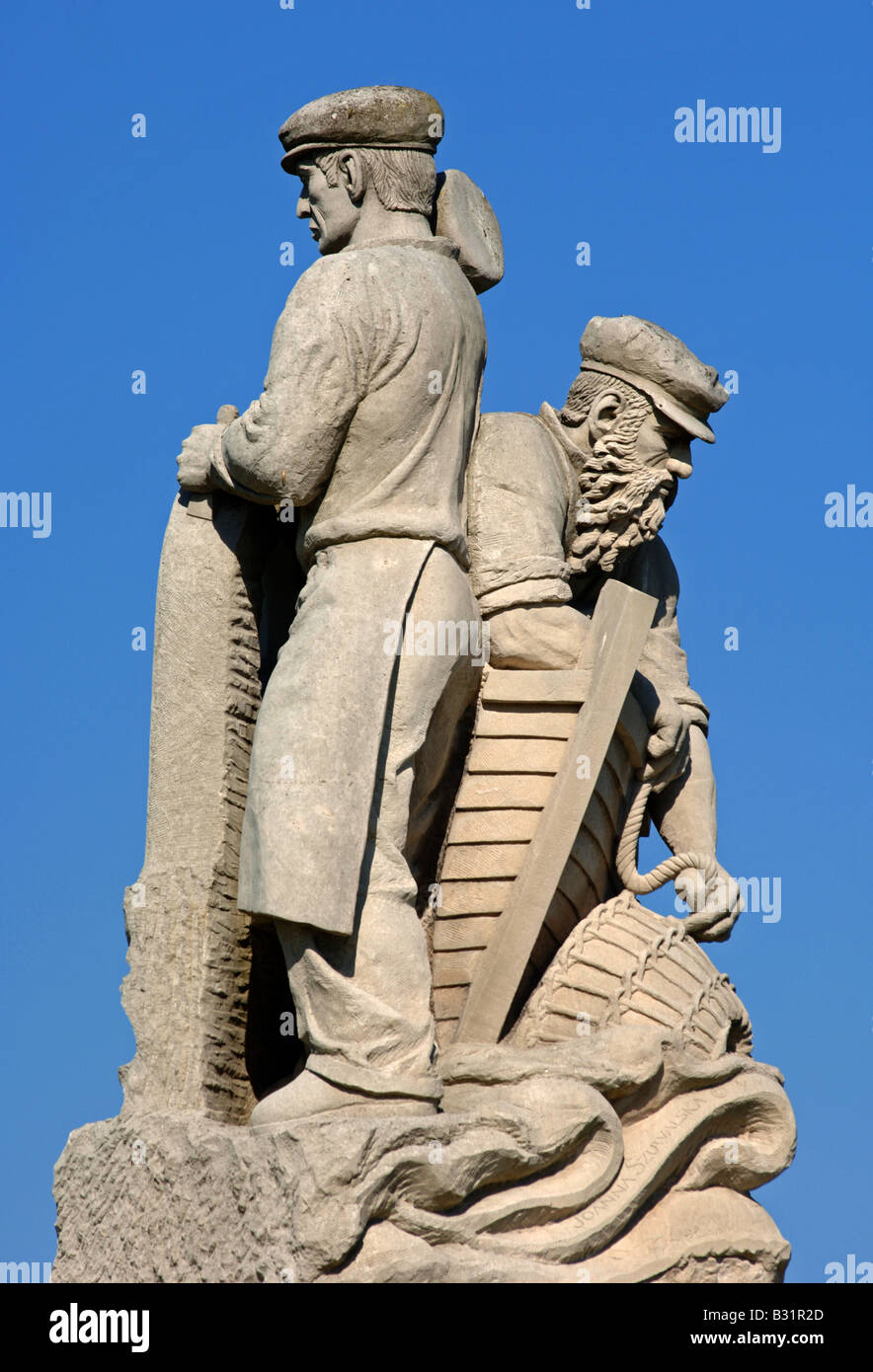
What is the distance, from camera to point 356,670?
25.4ft

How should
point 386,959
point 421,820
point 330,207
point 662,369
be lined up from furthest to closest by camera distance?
point 662,369, point 330,207, point 421,820, point 386,959

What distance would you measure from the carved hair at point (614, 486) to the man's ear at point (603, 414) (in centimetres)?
1

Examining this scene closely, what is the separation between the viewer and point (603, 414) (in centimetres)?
880

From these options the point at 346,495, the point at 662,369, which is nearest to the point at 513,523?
the point at 346,495

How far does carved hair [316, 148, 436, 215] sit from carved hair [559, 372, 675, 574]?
0.96 m

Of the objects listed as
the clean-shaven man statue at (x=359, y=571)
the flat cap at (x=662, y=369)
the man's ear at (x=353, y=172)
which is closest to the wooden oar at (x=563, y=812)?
the clean-shaven man statue at (x=359, y=571)

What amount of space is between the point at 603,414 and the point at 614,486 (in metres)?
0.27

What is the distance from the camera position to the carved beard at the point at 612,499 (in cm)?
874

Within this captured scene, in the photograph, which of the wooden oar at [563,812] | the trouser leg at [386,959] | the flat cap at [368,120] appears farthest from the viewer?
the flat cap at [368,120]

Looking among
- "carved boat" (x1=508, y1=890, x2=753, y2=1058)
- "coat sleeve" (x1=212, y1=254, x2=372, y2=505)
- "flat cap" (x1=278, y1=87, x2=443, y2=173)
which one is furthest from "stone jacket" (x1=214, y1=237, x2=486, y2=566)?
"carved boat" (x1=508, y1=890, x2=753, y2=1058)

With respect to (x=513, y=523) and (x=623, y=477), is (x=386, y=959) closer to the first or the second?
(x=513, y=523)

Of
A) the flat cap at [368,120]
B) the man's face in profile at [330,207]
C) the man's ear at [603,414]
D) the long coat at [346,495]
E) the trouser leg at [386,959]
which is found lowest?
the trouser leg at [386,959]

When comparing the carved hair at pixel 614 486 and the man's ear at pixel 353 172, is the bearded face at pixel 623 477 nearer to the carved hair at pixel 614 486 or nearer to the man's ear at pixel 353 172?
the carved hair at pixel 614 486

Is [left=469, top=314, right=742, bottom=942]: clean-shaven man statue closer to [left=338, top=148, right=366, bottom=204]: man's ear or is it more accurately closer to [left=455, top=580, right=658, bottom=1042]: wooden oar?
[left=455, top=580, right=658, bottom=1042]: wooden oar
